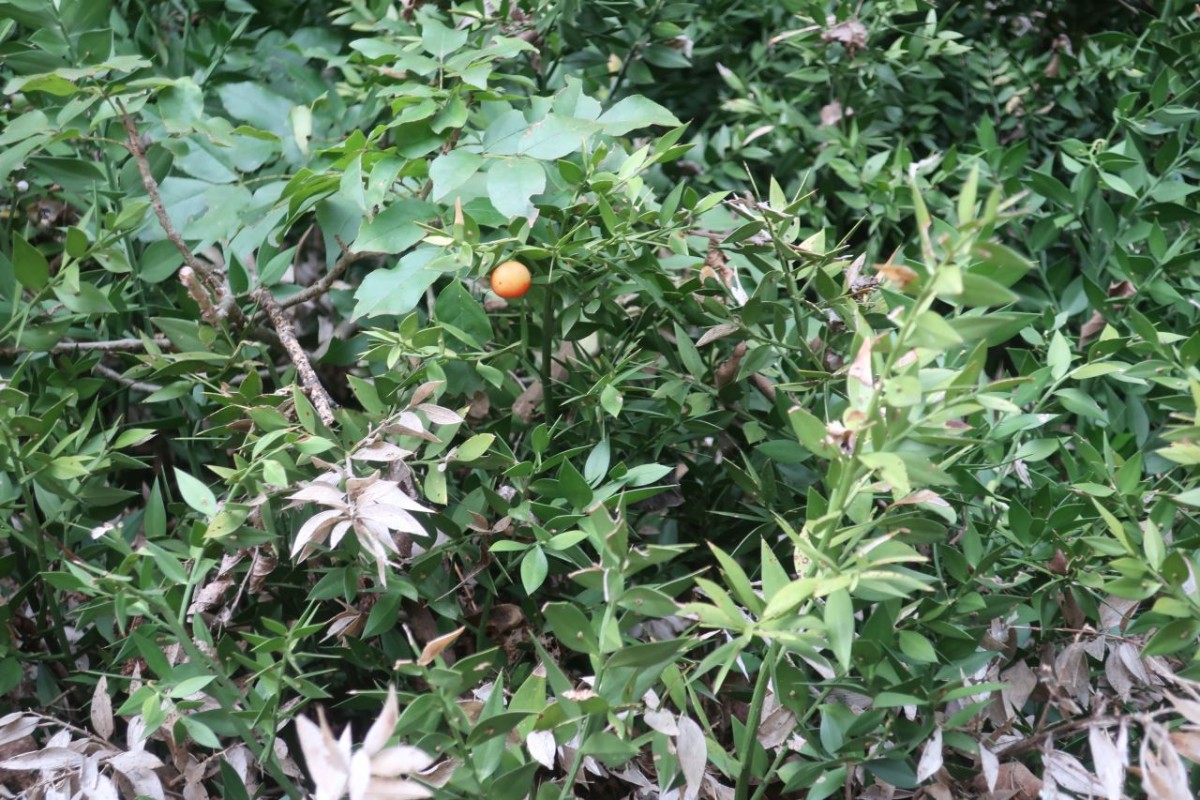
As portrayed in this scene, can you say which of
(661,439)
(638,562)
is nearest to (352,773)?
(638,562)

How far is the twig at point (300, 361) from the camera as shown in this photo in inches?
32.5

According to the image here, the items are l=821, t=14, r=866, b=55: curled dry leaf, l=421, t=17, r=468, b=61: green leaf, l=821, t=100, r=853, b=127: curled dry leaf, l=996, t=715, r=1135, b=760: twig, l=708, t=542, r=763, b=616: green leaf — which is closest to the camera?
l=708, t=542, r=763, b=616: green leaf

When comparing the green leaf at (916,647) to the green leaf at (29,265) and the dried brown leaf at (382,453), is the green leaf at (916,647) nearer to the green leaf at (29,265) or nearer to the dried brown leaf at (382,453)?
the dried brown leaf at (382,453)

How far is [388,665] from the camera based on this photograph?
878 millimetres

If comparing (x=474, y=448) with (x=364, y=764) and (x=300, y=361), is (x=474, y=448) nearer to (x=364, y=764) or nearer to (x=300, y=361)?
(x=300, y=361)

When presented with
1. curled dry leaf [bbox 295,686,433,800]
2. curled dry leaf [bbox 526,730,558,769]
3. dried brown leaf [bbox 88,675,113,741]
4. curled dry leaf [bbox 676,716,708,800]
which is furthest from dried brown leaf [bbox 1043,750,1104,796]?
dried brown leaf [bbox 88,675,113,741]

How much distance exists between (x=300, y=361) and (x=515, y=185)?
25cm

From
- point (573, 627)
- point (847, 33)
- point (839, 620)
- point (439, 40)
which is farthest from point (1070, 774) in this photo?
point (847, 33)

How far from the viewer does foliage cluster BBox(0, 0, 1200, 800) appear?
2.05 ft

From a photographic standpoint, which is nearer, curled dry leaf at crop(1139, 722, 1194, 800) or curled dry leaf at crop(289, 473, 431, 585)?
curled dry leaf at crop(1139, 722, 1194, 800)

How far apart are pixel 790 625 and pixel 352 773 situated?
25cm

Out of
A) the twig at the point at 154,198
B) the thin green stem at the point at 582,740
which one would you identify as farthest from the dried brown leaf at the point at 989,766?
the twig at the point at 154,198

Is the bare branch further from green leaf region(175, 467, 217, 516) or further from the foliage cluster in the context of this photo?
green leaf region(175, 467, 217, 516)

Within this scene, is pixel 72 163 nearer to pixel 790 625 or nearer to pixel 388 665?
pixel 388 665
